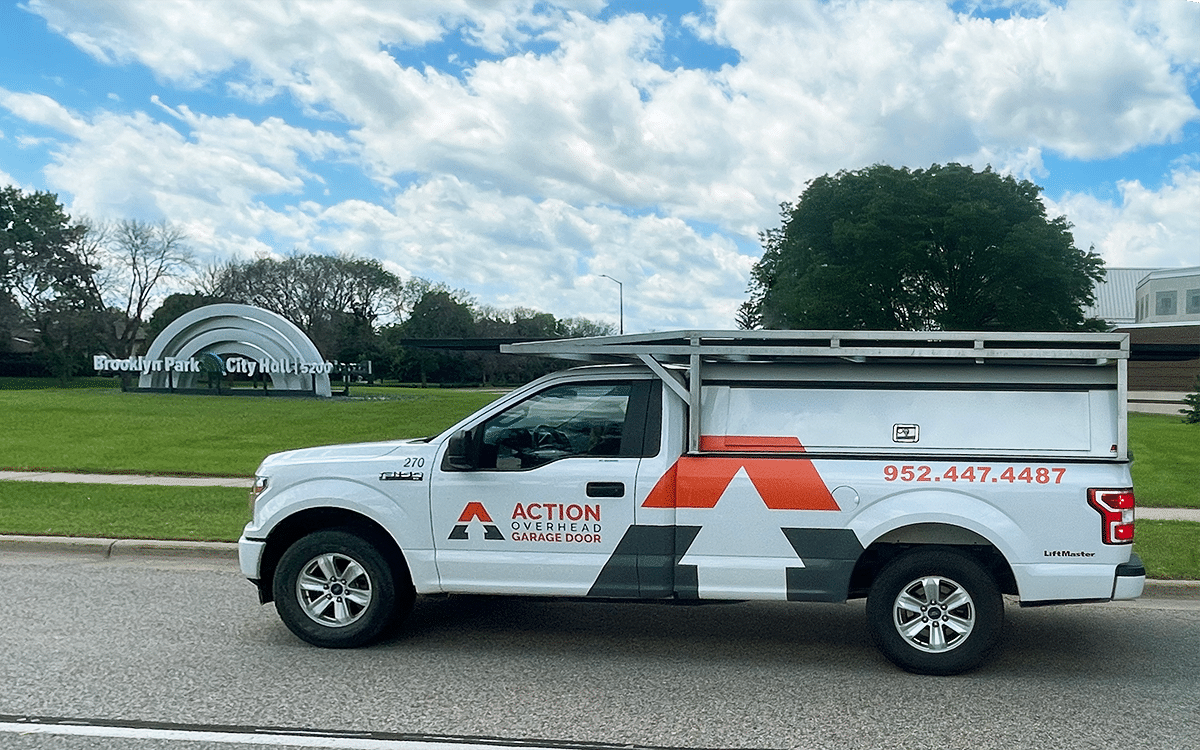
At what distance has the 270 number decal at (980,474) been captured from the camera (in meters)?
5.59

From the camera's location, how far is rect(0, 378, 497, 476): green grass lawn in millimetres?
17031

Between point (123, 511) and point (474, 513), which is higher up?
point (474, 513)

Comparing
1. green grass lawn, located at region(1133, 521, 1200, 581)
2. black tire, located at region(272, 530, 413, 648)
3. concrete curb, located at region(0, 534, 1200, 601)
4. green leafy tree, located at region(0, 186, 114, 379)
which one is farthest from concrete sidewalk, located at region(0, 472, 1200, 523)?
green leafy tree, located at region(0, 186, 114, 379)

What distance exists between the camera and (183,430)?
24.4 m

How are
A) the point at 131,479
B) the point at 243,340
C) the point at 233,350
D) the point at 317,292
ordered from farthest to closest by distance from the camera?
the point at 317,292
the point at 233,350
the point at 243,340
the point at 131,479

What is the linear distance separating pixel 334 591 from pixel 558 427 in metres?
1.77

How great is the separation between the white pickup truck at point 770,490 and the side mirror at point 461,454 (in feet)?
0.05

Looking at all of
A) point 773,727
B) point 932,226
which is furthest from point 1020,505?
point 932,226

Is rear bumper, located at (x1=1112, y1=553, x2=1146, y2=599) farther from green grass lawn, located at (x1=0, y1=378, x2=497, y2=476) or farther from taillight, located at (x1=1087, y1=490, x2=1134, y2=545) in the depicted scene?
green grass lawn, located at (x1=0, y1=378, x2=497, y2=476)

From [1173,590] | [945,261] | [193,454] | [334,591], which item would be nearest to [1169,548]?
[1173,590]

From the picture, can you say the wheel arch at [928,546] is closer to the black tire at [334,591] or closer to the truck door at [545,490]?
the truck door at [545,490]

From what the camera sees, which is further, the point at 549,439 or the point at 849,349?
the point at 549,439

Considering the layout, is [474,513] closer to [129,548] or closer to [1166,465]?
[129,548]

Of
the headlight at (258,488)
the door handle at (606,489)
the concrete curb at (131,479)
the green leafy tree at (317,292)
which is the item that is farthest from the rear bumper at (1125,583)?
the green leafy tree at (317,292)
